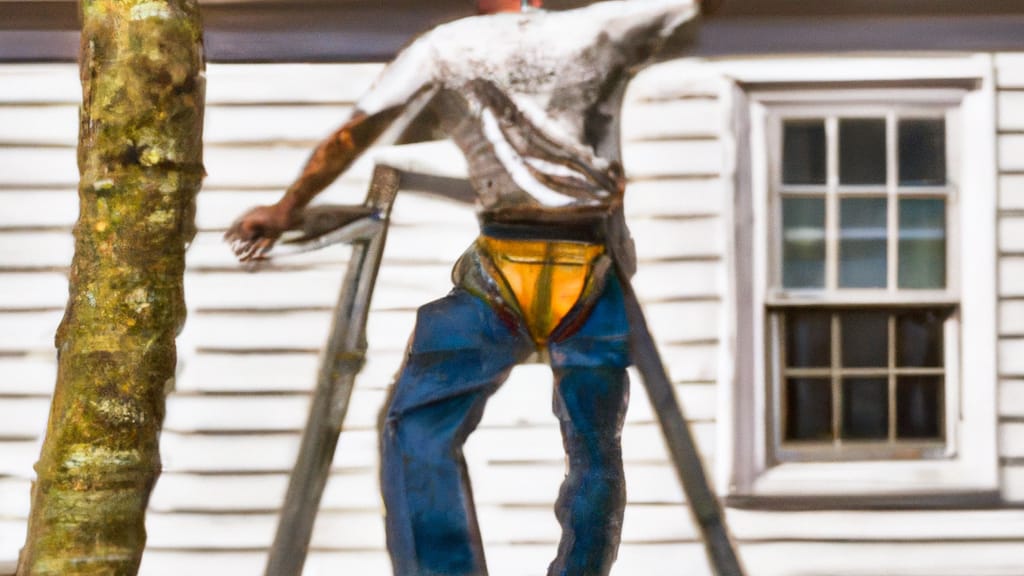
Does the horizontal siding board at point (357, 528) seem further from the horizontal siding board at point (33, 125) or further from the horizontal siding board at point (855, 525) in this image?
the horizontal siding board at point (33, 125)

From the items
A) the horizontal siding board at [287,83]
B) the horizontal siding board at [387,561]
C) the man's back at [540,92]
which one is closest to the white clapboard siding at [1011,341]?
the horizontal siding board at [387,561]

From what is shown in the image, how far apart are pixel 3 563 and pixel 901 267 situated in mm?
3492

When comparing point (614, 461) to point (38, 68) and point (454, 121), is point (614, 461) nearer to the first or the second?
point (454, 121)

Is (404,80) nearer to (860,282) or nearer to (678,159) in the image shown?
(678,159)

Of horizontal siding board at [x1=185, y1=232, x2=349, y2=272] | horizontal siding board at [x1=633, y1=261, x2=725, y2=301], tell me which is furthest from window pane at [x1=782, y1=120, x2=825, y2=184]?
horizontal siding board at [x1=185, y1=232, x2=349, y2=272]

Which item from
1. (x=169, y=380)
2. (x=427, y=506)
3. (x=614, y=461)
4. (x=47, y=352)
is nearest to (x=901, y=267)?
(x=614, y=461)

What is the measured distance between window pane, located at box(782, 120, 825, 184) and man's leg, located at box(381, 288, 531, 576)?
1.57 meters

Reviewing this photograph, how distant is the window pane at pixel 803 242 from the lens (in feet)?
15.3

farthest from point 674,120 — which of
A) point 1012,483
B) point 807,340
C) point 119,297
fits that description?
point 119,297

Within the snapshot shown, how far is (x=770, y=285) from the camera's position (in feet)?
15.2

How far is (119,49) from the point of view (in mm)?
3297

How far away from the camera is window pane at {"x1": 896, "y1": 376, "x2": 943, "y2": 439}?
15.4ft

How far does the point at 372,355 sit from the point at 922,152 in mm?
2175

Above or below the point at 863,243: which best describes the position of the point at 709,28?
above
